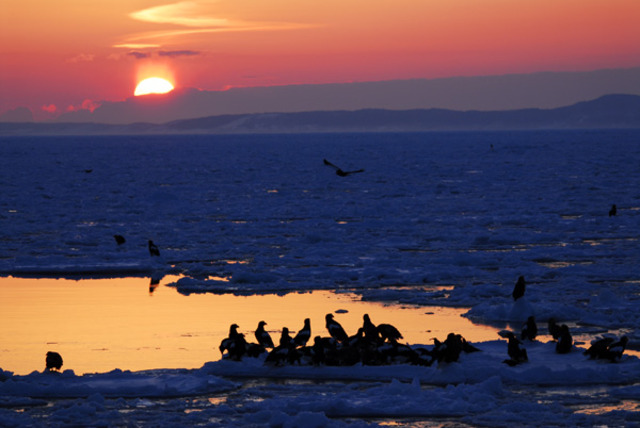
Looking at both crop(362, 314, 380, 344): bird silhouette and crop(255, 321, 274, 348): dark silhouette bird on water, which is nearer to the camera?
crop(362, 314, 380, 344): bird silhouette

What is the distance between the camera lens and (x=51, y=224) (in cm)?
2994

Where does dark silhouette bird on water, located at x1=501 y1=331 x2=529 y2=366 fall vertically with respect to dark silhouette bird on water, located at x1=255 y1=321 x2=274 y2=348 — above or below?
below

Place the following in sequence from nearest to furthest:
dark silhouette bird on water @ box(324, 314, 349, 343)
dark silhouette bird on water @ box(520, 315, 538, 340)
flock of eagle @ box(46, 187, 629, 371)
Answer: flock of eagle @ box(46, 187, 629, 371), dark silhouette bird on water @ box(324, 314, 349, 343), dark silhouette bird on water @ box(520, 315, 538, 340)

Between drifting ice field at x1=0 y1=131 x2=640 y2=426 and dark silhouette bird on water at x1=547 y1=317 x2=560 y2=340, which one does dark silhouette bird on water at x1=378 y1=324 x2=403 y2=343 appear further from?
dark silhouette bird on water at x1=547 y1=317 x2=560 y2=340

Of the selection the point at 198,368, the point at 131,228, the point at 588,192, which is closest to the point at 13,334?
the point at 198,368

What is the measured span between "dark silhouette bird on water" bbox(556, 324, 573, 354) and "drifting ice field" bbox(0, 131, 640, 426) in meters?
0.14

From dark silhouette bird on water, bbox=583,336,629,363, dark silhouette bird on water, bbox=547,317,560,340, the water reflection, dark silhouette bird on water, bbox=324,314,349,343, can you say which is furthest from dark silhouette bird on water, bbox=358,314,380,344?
dark silhouette bird on water, bbox=583,336,629,363

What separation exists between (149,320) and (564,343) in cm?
695

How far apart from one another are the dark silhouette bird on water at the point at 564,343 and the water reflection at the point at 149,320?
64.3 inches

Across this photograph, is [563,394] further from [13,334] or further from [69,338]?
[13,334]

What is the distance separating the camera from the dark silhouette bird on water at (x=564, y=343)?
1223cm

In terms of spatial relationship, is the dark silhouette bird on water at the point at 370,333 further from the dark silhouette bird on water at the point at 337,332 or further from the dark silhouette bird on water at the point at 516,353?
the dark silhouette bird on water at the point at 516,353

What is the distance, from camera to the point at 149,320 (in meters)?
15.1

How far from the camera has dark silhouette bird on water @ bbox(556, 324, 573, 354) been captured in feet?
40.1
